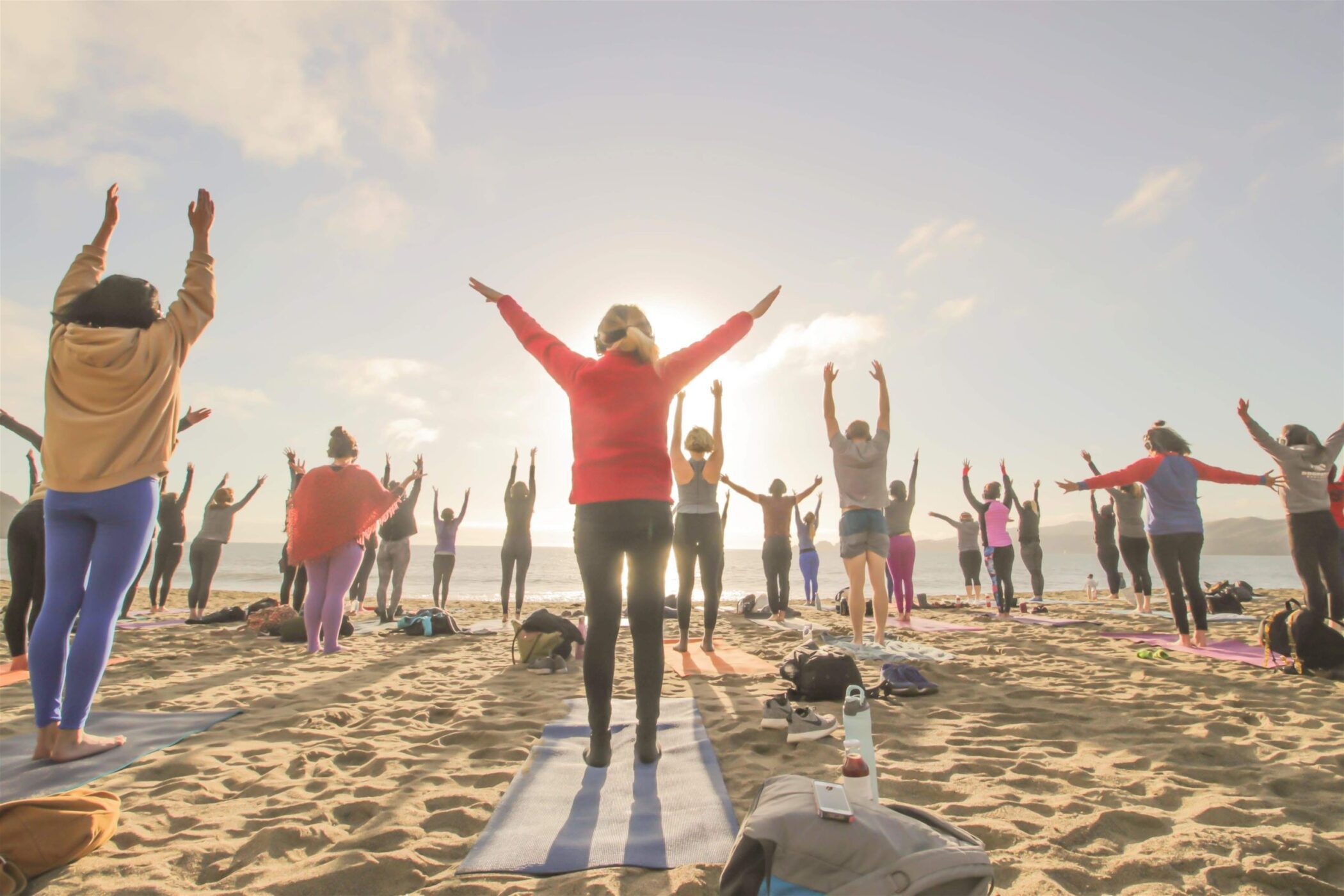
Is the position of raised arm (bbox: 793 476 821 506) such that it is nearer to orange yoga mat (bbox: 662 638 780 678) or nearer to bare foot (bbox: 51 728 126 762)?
orange yoga mat (bbox: 662 638 780 678)

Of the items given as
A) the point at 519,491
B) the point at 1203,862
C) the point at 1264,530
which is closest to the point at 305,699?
the point at 1203,862

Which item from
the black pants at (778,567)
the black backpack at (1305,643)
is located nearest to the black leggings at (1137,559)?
the black backpack at (1305,643)

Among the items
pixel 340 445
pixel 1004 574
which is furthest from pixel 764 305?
pixel 1004 574

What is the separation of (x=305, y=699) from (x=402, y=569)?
22.1 feet

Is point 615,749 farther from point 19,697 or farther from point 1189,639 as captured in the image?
point 1189,639

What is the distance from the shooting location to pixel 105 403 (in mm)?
3115

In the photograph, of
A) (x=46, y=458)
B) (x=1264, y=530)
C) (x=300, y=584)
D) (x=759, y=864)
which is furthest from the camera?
(x=1264, y=530)

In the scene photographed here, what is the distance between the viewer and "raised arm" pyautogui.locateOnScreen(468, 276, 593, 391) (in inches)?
125

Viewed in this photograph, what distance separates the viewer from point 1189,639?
6750 millimetres

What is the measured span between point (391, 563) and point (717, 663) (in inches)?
272

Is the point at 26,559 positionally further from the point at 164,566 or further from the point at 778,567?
the point at 778,567

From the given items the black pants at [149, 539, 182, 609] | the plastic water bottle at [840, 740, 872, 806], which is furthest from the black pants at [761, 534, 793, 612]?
the black pants at [149, 539, 182, 609]

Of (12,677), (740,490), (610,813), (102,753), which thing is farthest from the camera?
(740,490)

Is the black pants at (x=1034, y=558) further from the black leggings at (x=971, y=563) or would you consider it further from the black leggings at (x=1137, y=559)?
the black leggings at (x=1137, y=559)
